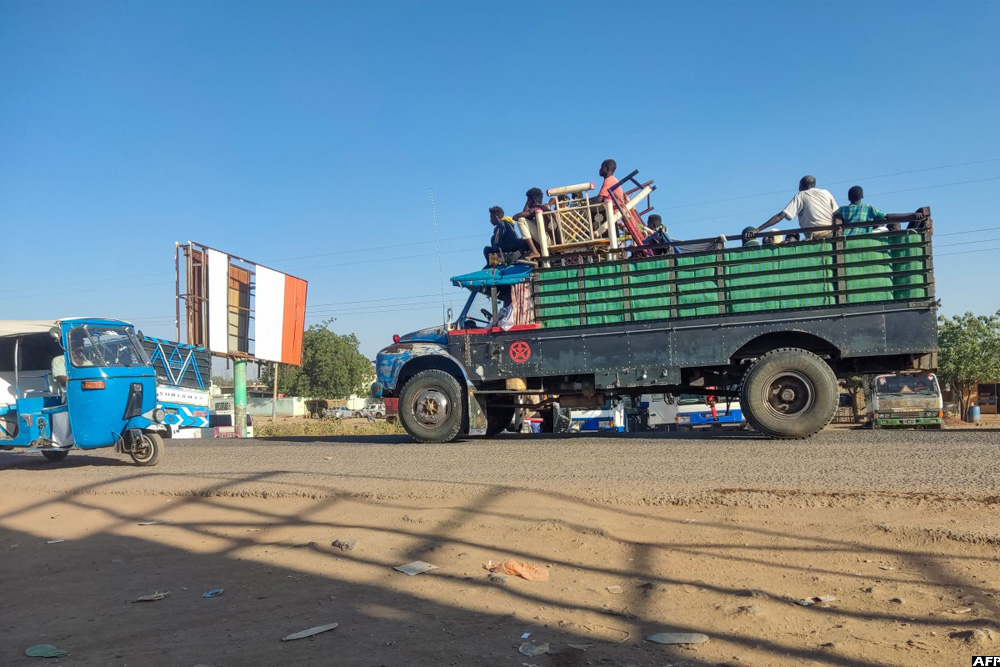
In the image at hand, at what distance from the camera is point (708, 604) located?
3971mm

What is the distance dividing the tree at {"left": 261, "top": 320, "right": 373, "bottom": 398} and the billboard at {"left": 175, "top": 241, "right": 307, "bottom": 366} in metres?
26.4

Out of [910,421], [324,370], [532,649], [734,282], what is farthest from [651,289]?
[324,370]

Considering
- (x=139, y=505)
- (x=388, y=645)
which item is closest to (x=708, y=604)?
(x=388, y=645)

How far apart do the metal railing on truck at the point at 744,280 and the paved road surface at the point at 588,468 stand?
5.84 feet

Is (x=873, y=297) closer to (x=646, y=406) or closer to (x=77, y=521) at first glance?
(x=77, y=521)

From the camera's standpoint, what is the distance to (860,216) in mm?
9922

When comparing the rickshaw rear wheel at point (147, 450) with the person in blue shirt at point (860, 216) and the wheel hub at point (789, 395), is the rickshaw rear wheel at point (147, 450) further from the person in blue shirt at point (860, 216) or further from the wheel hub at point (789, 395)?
the person in blue shirt at point (860, 216)

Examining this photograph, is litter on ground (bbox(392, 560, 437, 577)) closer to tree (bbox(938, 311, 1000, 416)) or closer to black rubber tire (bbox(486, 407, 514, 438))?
black rubber tire (bbox(486, 407, 514, 438))

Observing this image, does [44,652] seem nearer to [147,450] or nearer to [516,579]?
[516,579]

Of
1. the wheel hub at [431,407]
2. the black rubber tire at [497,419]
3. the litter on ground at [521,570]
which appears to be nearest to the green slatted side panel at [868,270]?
the wheel hub at [431,407]

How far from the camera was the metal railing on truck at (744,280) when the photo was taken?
9398mm

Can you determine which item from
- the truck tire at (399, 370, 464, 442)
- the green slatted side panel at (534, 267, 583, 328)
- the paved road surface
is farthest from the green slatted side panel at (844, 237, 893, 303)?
the truck tire at (399, 370, 464, 442)

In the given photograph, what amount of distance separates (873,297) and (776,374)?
1.51 meters

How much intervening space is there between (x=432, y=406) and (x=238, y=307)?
76.2 feet
